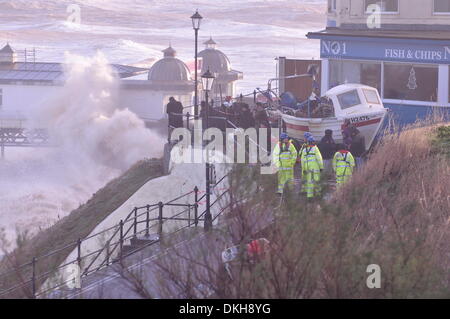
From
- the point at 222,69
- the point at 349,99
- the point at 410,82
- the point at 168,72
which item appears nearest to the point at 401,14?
the point at 410,82

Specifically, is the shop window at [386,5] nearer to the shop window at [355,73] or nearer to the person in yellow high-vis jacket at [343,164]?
the shop window at [355,73]

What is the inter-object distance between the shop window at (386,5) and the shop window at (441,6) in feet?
3.78

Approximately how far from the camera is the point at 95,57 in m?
62.3

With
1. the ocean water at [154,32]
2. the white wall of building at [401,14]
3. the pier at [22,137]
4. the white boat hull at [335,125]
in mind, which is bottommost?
the pier at [22,137]

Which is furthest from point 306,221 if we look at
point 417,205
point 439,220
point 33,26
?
point 33,26

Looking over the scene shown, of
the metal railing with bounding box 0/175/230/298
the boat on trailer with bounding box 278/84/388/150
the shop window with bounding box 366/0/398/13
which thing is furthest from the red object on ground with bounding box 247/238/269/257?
the shop window with bounding box 366/0/398/13

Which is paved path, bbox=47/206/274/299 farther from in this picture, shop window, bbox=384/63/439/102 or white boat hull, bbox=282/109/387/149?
shop window, bbox=384/63/439/102

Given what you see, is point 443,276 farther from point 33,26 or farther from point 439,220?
point 33,26

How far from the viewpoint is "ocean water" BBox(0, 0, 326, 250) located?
5144cm

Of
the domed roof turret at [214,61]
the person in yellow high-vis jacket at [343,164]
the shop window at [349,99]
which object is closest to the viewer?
the person in yellow high-vis jacket at [343,164]

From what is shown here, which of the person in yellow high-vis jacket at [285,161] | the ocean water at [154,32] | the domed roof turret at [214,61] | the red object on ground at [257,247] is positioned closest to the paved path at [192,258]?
the red object on ground at [257,247]

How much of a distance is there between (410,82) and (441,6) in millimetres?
2483

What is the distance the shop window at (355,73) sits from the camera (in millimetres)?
26719
